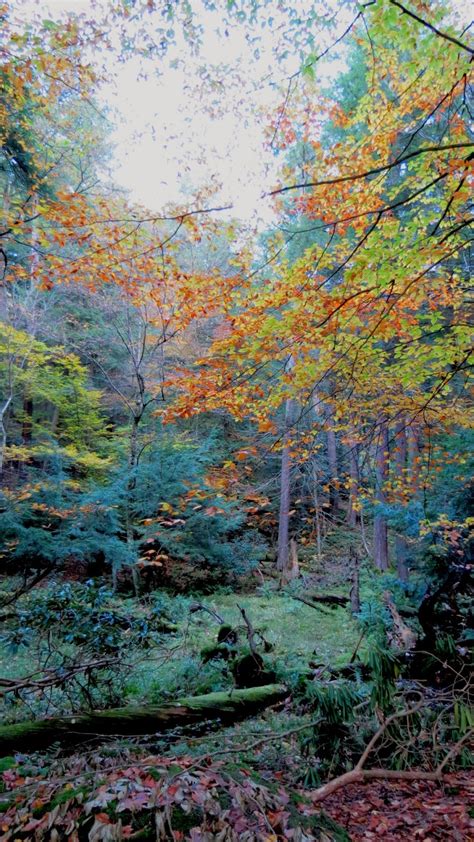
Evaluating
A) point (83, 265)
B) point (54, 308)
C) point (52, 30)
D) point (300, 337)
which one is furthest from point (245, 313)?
point (54, 308)

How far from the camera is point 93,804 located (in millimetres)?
2131

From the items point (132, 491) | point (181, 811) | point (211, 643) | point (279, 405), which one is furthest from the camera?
point (132, 491)

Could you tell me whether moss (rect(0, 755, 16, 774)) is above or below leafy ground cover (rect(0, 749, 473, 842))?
below

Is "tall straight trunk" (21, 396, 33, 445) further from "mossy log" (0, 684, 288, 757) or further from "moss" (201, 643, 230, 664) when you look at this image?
"mossy log" (0, 684, 288, 757)

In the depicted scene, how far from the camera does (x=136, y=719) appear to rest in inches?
165

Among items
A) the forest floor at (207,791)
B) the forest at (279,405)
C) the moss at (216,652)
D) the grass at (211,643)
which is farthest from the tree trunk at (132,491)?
the forest floor at (207,791)

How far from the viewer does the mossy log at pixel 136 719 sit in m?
3.71

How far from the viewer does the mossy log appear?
371 cm

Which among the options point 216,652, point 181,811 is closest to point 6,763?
point 181,811

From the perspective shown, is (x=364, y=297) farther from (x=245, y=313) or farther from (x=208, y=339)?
(x=208, y=339)

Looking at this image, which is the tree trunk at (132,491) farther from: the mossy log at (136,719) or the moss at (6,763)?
the moss at (6,763)

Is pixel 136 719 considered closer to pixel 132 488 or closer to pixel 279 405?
pixel 279 405

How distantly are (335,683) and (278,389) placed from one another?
3091 mm

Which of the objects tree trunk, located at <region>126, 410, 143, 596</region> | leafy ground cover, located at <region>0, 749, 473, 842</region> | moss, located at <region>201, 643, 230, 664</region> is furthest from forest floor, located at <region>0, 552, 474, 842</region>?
tree trunk, located at <region>126, 410, 143, 596</region>
